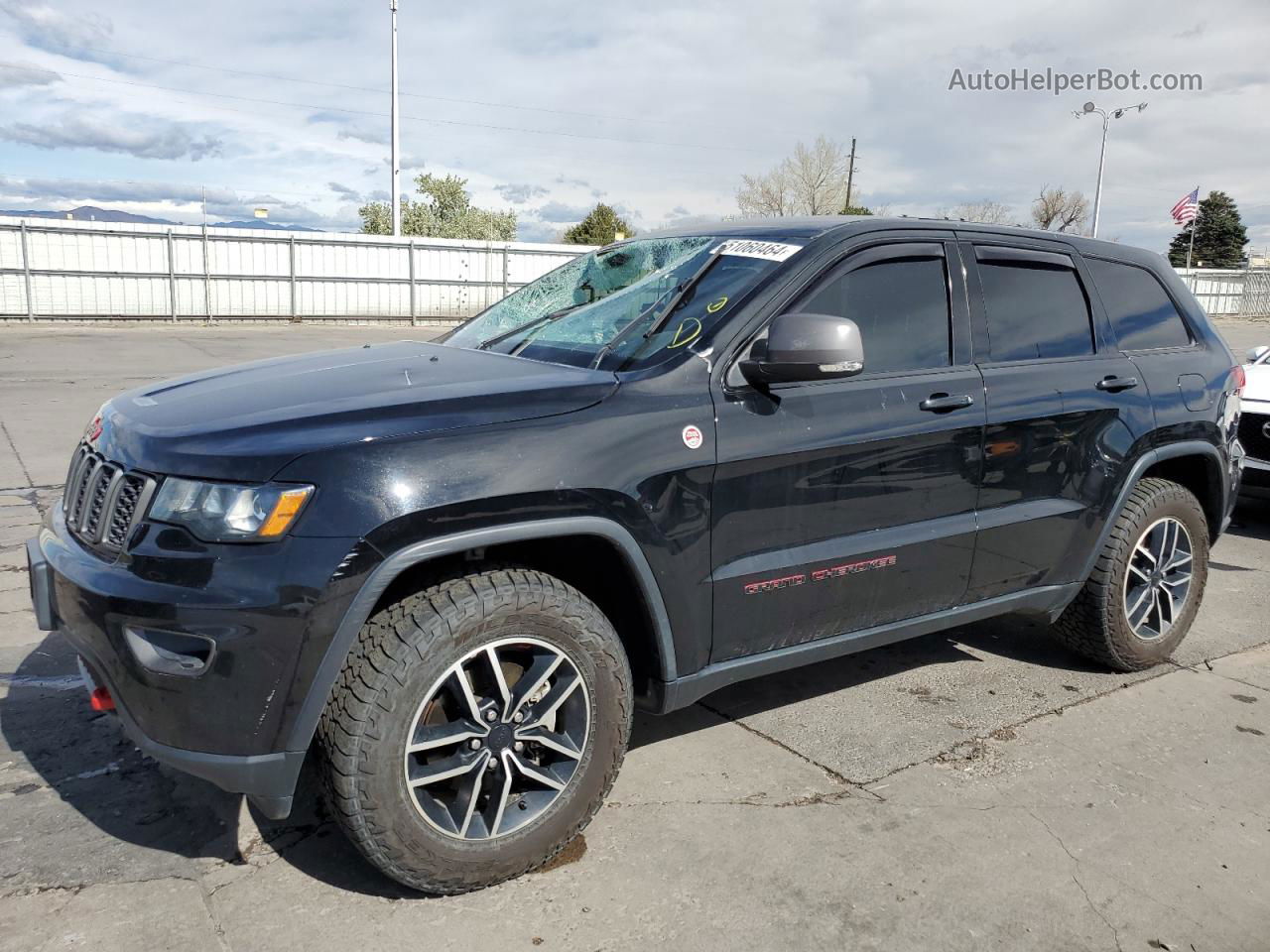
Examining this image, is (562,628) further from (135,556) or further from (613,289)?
(613,289)

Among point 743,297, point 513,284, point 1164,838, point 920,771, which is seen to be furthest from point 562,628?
point 513,284

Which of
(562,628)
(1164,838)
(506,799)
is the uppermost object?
(562,628)

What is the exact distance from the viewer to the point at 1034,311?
3.87 metres

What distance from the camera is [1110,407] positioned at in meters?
3.94

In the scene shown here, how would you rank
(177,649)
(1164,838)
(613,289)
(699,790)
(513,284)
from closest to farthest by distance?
(177,649) → (1164,838) → (699,790) → (613,289) → (513,284)

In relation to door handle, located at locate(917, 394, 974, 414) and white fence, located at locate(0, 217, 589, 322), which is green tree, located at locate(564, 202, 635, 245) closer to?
white fence, located at locate(0, 217, 589, 322)

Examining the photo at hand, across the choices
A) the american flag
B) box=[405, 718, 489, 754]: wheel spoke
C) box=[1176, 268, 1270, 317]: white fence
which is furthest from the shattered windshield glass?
box=[1176, 268, 1270, 317]: white fence

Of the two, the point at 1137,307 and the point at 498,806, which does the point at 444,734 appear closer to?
the point at 498,806

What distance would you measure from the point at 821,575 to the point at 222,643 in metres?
1.74

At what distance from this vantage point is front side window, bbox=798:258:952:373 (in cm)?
332

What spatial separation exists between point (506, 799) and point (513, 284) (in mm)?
26430

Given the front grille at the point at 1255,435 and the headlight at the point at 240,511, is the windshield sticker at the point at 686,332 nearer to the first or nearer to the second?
the headlight at the point at 240,511

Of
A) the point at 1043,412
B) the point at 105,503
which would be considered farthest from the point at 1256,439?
the point at 105,503

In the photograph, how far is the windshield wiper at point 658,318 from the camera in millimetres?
3061
